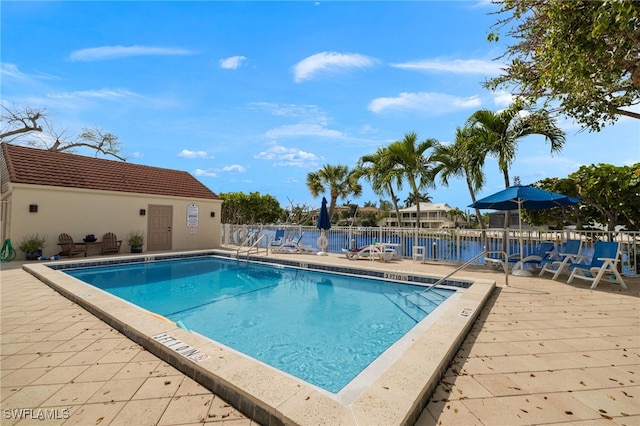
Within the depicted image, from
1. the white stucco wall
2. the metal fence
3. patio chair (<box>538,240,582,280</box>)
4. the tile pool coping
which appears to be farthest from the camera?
the white stucco wall

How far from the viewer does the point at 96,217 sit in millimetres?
11844

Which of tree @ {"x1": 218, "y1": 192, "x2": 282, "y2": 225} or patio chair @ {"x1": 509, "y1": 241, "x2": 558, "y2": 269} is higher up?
→ tree @ {"x1": 218, "y1": 192, "x2": 282, "y2": 225}

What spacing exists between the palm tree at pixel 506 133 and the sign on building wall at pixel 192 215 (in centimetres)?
1323

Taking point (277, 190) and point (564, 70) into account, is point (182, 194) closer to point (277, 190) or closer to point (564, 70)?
point (564, 70)

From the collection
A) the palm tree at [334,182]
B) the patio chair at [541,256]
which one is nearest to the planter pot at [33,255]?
the palm tree at [334,182]

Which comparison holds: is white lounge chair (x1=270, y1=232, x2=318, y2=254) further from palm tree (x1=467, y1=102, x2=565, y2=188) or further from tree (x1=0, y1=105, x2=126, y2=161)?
tree (x1=0, y1=105, x2=126, y2=161)

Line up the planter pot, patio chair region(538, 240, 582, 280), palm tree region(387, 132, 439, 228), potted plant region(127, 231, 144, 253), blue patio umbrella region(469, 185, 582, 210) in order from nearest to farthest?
patio chair region(538, 240, 582, 280)
blue patio umbrella region(469, 185, 582, 210)
the planter pot
potted plant region(127, 231, 144, 253)
palm tree region(387, 132, 439, 228)

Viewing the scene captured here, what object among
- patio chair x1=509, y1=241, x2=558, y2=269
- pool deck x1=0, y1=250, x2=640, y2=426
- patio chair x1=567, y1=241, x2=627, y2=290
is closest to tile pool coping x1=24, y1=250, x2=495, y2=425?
pool deck x1=0, y1=250, x2=640, y2=426

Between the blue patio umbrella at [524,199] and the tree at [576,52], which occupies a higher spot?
the tree at [576,52]

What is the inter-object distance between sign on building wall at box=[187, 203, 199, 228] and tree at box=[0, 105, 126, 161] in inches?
671

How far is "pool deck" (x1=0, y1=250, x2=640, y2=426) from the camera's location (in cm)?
211

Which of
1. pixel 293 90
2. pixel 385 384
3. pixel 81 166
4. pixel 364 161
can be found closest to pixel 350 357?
pixel 385 384

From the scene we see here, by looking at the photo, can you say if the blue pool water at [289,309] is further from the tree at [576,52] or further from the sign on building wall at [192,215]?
the sign on building wall at [192,215]

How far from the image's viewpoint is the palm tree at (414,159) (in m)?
12.9
